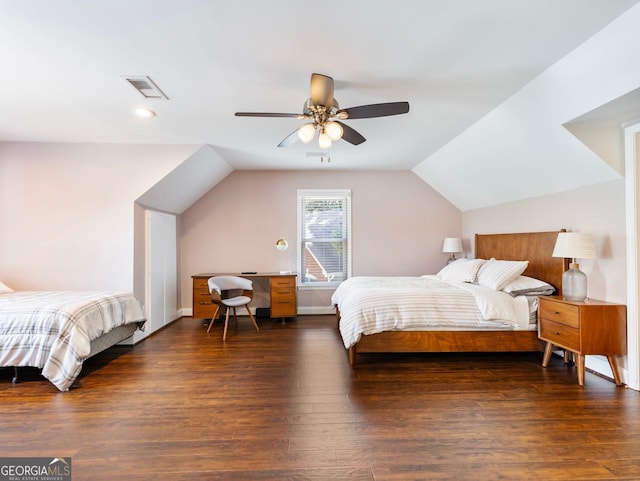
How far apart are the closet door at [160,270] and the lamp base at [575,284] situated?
4731 millimetres

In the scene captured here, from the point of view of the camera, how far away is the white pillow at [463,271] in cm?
393

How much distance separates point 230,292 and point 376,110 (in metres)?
3.49

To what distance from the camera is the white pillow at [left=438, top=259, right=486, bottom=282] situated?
3926mm

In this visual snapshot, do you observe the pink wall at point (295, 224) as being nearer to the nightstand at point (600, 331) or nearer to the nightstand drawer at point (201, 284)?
the nightstand drawer at point (201, 284)

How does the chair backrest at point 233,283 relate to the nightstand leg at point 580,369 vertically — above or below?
above

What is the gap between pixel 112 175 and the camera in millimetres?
3869

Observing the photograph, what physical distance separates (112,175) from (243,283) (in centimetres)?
218

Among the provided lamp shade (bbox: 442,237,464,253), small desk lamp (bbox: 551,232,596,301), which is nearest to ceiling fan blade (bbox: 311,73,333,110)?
small desk lamp (bbox: 551,232,596,301)

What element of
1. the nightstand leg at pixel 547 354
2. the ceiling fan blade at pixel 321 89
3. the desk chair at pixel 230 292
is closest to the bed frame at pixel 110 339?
the desk chair at pixel 230 292

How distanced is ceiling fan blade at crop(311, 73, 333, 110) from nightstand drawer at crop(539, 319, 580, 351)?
2.73 metres

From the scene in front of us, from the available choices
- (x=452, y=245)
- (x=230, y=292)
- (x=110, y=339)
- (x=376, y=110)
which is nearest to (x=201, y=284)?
(x=230, y=292)

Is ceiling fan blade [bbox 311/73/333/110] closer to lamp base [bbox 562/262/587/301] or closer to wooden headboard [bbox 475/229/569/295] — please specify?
lamp base [bbox 562/262/587/301]

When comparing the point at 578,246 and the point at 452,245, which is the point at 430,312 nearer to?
the point at 578,246

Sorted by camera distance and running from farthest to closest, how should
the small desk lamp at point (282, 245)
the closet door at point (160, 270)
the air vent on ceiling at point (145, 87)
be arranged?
the small desk lamp at point (282, 245) → the closet door at point (160, 270) → the air vent on ceiling at point (145, 87)
